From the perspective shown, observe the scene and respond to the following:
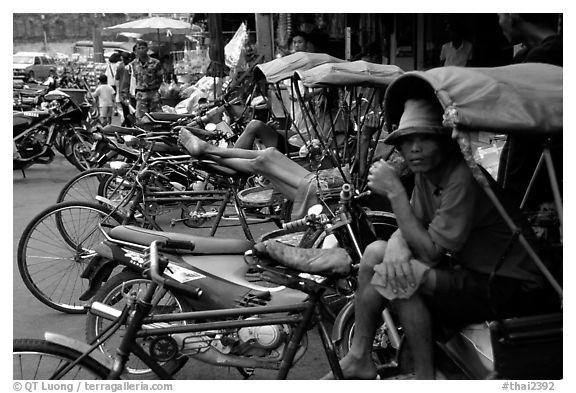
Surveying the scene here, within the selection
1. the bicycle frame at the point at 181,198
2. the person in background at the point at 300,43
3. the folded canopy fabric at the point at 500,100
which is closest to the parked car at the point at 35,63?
the person in background at the point at 300,43

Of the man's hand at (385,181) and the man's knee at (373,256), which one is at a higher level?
the man's hand at (385,181)

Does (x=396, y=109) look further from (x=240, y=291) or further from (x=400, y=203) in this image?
(x=240, y=291)

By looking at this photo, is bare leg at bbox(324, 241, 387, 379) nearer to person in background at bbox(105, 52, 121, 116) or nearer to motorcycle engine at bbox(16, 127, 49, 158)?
motorcycle engine at bbox(16, 127, 49, 158)

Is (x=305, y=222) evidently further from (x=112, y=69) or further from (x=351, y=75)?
(x=112, y=69)

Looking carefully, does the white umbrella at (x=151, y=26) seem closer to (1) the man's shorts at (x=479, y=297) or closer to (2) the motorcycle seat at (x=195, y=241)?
(2) the motorcycle seat at (x=195, y=241)

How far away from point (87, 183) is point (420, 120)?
12.7 ft

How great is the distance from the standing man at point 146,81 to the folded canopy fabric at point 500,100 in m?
10.0

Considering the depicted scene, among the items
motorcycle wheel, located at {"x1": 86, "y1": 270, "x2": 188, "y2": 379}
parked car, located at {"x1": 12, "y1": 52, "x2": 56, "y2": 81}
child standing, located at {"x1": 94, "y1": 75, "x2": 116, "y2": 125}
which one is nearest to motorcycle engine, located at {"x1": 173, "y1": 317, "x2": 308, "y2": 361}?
motorcycle wheel, located at {"x1": 86, "y1": 270, "x2": 188, "y2": 379}

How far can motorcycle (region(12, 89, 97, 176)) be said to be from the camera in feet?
29.0

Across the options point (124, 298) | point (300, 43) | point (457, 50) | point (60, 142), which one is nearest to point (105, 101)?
point (60, 142)

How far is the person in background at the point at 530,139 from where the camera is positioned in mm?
2793

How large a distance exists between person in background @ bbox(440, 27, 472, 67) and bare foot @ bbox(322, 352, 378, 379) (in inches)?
240

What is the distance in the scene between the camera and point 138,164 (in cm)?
487

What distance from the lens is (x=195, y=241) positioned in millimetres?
3039
